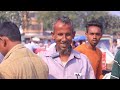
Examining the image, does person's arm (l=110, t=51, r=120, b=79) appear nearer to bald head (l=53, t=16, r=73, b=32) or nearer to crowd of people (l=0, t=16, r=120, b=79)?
crowd of people (l=0, t=16, r=120, b=79)

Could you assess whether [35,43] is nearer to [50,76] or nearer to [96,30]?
[50,76]

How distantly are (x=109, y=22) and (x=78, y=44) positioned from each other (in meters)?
0.55

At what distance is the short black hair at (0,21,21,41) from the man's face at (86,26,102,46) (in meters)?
1.01

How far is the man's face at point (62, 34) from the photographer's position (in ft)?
15.0

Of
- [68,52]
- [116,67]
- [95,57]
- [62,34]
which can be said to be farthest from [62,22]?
[116,67]

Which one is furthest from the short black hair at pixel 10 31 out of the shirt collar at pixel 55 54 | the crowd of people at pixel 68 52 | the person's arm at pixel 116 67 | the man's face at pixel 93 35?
the person's arm at pixel 116 67

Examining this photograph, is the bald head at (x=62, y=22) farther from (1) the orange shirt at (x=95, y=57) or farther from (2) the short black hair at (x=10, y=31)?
(2) the short black hair at (x=10, y=31)

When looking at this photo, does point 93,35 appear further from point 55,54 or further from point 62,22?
point 55,54

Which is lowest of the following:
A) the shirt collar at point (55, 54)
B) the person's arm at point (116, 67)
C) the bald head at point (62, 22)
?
the person's arm at point (116, 67)

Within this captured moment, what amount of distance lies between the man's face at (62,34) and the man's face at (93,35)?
0.81 ft

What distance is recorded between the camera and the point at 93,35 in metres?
4.63

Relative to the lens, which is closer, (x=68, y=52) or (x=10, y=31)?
(x=10, y=31)

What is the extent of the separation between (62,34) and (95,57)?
0.58 metres

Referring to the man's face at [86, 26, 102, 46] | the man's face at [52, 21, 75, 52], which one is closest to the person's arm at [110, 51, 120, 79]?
the man's face at [86, 26, 102, 46]
